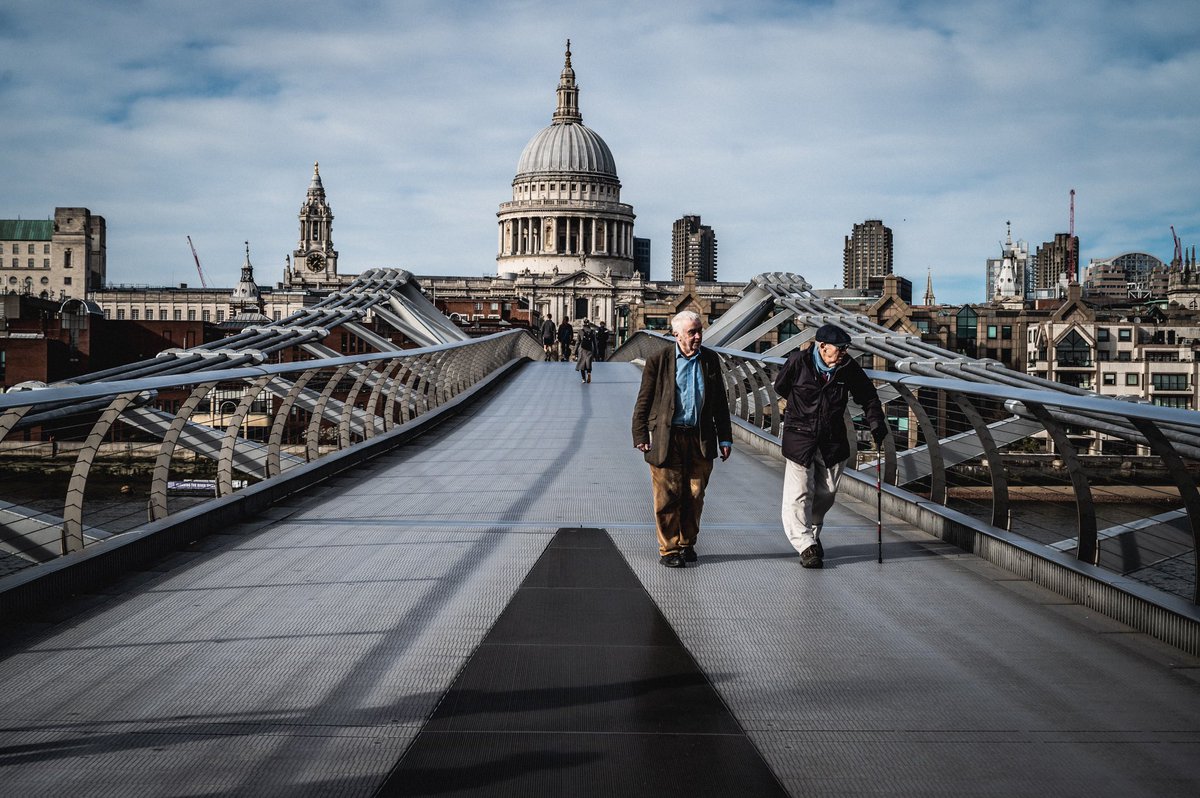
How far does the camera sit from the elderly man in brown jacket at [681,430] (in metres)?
6.98

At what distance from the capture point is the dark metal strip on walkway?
3.72m

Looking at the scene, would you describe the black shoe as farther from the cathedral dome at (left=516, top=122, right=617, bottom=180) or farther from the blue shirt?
the cathedral dome at (left=516, top=122, right=617, bottom=180)

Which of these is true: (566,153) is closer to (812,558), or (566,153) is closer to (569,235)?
(569,235)

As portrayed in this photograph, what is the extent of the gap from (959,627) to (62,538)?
15.1ft

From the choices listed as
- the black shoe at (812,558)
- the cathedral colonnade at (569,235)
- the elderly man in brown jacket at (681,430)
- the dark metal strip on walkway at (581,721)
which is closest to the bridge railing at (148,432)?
the dark metal strip on walkway at (581,721)

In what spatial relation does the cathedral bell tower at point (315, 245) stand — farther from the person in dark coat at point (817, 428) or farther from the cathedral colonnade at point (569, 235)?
the person in dark coat at point (817, 428)

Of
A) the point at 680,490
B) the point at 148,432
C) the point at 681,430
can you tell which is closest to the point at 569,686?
the point at 680,490

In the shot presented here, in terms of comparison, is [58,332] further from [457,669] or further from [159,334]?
[457,669]

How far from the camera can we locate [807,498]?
702 centimetres

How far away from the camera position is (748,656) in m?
5.09

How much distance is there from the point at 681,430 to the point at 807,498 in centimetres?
85

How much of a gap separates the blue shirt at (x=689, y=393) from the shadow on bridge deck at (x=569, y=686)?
880 millimetres

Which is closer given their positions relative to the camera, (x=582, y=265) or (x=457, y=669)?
(x=457, y=669)

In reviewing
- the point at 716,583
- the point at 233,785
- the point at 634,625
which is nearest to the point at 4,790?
the point at 233,785
